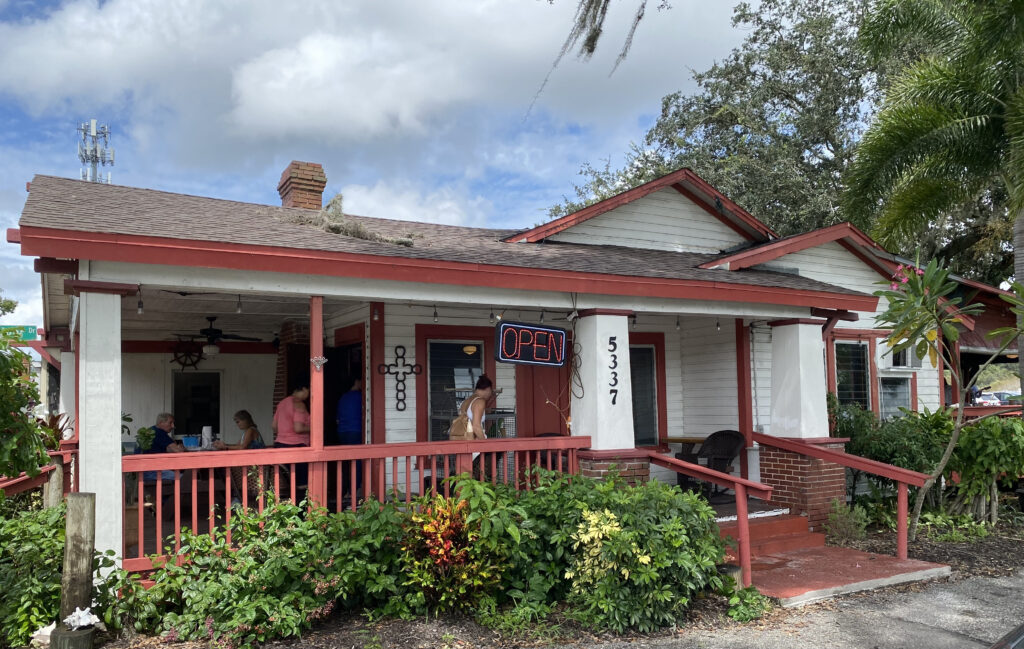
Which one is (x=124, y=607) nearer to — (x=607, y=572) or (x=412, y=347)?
(x=607, y=572)

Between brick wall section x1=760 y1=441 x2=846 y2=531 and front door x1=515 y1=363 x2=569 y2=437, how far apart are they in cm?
262

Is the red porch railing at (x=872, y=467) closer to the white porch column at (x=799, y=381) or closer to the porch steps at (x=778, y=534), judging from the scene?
the white porch column at (x=799, y=381)

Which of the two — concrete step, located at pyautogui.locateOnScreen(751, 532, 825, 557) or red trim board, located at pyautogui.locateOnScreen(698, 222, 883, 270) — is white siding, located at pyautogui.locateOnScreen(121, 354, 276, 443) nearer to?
red trim board, located at pyautogui.locateOnScreen(698, 222, 883, 270)

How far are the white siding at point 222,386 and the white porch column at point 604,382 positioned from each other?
22.0 feet

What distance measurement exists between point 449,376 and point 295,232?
2670 mm

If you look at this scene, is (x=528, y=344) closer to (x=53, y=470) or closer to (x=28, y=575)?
(x=28, y=575)

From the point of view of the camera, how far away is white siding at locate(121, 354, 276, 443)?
40.3ft

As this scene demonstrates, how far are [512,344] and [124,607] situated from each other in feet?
12.8

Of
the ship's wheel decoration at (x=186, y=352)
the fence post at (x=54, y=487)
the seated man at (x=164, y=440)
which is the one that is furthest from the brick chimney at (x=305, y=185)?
the fence post at (x=54, y=487)

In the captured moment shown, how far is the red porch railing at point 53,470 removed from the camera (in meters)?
6.97

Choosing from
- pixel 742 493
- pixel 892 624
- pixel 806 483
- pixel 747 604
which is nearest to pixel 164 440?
pixel 742 493

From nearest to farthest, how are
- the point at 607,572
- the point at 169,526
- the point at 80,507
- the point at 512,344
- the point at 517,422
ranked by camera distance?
the point at 80,507
the point at 607,572
the point at 512,344
the point at 169,526
the point at 517,422

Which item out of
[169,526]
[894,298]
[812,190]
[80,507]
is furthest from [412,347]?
[812,190]

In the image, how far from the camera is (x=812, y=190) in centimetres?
2264
